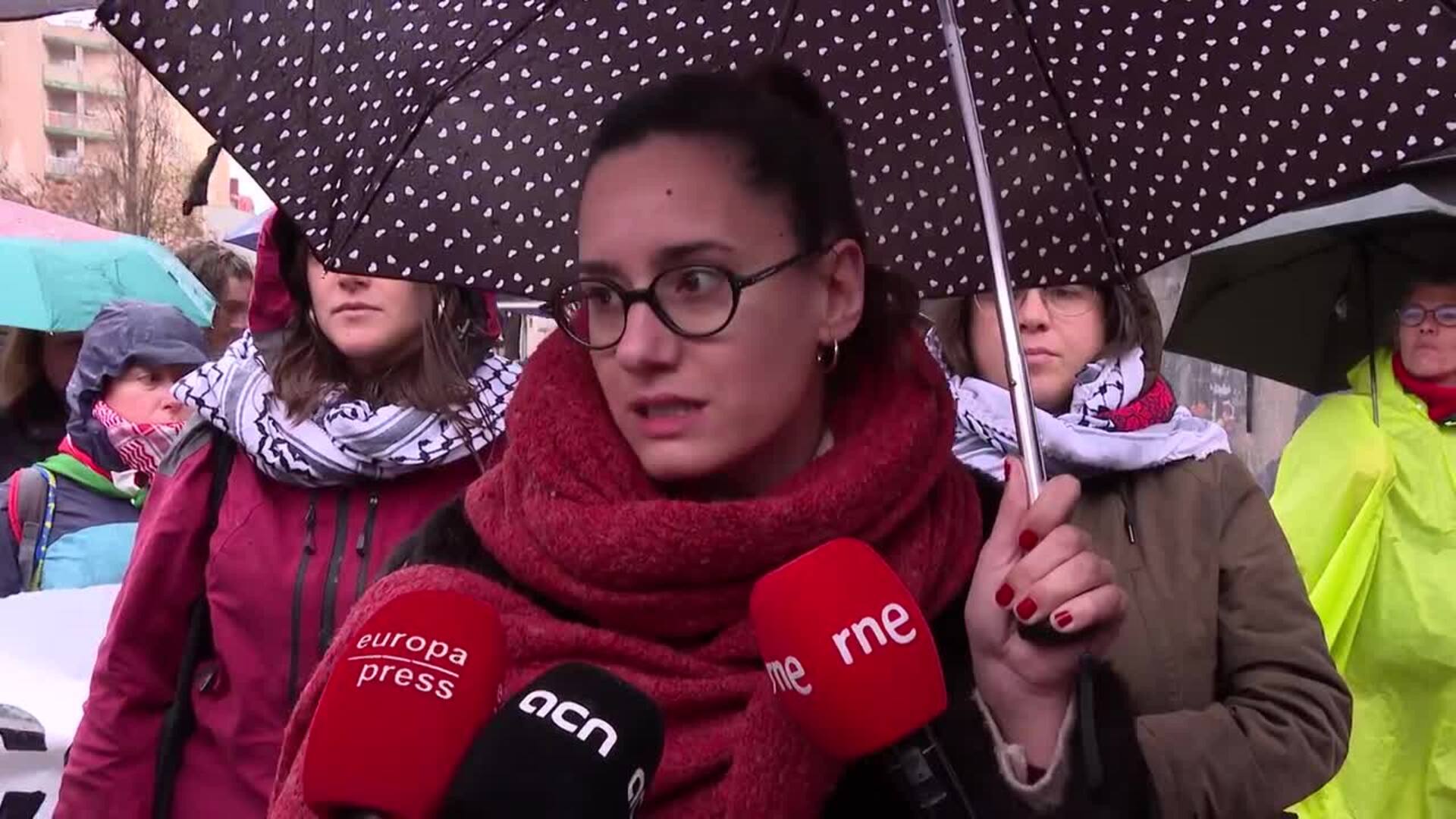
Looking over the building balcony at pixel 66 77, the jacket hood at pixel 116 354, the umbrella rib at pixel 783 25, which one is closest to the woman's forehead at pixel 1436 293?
the umbrella rib at pixel 783 25

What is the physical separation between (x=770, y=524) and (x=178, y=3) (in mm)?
999

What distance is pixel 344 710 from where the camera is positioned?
1.39m

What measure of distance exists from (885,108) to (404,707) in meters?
1.36

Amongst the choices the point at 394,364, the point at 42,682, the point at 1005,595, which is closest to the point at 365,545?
the point at 394,364

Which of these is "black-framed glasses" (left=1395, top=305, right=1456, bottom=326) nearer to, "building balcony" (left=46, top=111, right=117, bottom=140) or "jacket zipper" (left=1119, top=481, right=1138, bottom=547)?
"jacket zipper" (left=1119, top=481, right=1138, bottom=547)

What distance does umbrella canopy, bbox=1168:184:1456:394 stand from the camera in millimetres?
Result: 4652

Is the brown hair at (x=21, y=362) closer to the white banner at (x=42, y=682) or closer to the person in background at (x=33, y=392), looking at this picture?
the person in background at (x=33, y=392)

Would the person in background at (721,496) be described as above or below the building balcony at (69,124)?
above

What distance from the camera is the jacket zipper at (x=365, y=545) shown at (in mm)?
3006

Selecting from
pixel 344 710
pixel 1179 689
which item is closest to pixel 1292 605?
pixel 1179 689

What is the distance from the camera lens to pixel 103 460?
4.37 m

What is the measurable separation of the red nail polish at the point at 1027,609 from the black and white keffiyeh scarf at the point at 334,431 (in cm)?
164

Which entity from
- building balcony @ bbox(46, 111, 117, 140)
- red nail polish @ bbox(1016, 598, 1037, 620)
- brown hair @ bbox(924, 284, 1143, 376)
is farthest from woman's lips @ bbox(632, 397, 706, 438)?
building balcony @ bbox(46, 111, 117, 140)

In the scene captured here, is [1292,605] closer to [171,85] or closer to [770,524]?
[770,524]
